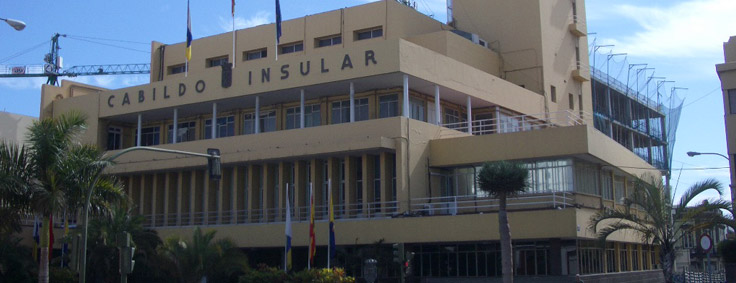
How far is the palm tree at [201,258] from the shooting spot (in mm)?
34219

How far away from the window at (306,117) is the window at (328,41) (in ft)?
23.2

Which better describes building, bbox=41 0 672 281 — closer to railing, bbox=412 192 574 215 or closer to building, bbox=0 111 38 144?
railing, bbox=412 192 574 215

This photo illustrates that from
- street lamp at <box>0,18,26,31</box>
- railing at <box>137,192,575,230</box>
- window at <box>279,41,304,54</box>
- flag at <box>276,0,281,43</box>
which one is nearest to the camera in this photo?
street lamp at <box>0,18,26,31</box>

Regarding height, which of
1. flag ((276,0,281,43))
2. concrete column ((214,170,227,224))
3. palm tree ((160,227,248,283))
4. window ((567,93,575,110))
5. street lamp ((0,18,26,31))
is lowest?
palm tree ((160,227,248,283))

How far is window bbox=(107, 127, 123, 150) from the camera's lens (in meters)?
47.8

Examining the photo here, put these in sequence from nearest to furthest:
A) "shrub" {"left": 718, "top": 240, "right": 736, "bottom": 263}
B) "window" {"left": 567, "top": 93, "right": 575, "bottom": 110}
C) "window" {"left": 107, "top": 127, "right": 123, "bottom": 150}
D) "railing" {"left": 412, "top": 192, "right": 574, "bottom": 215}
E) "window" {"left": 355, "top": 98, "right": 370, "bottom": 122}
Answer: "railing" {"left": 412, "top": 192, "right": 574, "bottom": 215}, "shrub" {"left": 718, "top": 240, "right": 736, "bottom": 263}, "window" {"left": 355, "top": 98, "right": 370, "bottom": 122}, "window" {"left": 107, "top": 127, "right": 123, "bottom": 150}, "window" {"left": 567, "top": 93, "right": 575, "bottom": 110}

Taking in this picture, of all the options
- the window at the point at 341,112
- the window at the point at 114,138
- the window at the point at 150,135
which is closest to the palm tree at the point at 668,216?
the window at the point at 341,112

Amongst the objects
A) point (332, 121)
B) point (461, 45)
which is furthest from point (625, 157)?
point (332, 121)

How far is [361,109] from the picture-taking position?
4078 cm

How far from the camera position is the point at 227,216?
4222cm

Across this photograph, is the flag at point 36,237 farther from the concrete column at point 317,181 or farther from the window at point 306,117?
the concrete column at point 317,181

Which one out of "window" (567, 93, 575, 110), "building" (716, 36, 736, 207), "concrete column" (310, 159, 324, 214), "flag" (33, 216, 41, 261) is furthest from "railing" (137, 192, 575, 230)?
"building" (716, 36, 736, 207)

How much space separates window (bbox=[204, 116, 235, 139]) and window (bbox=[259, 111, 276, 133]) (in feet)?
6.70

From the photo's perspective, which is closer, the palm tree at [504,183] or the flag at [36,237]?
the palm tree at [504,183]
